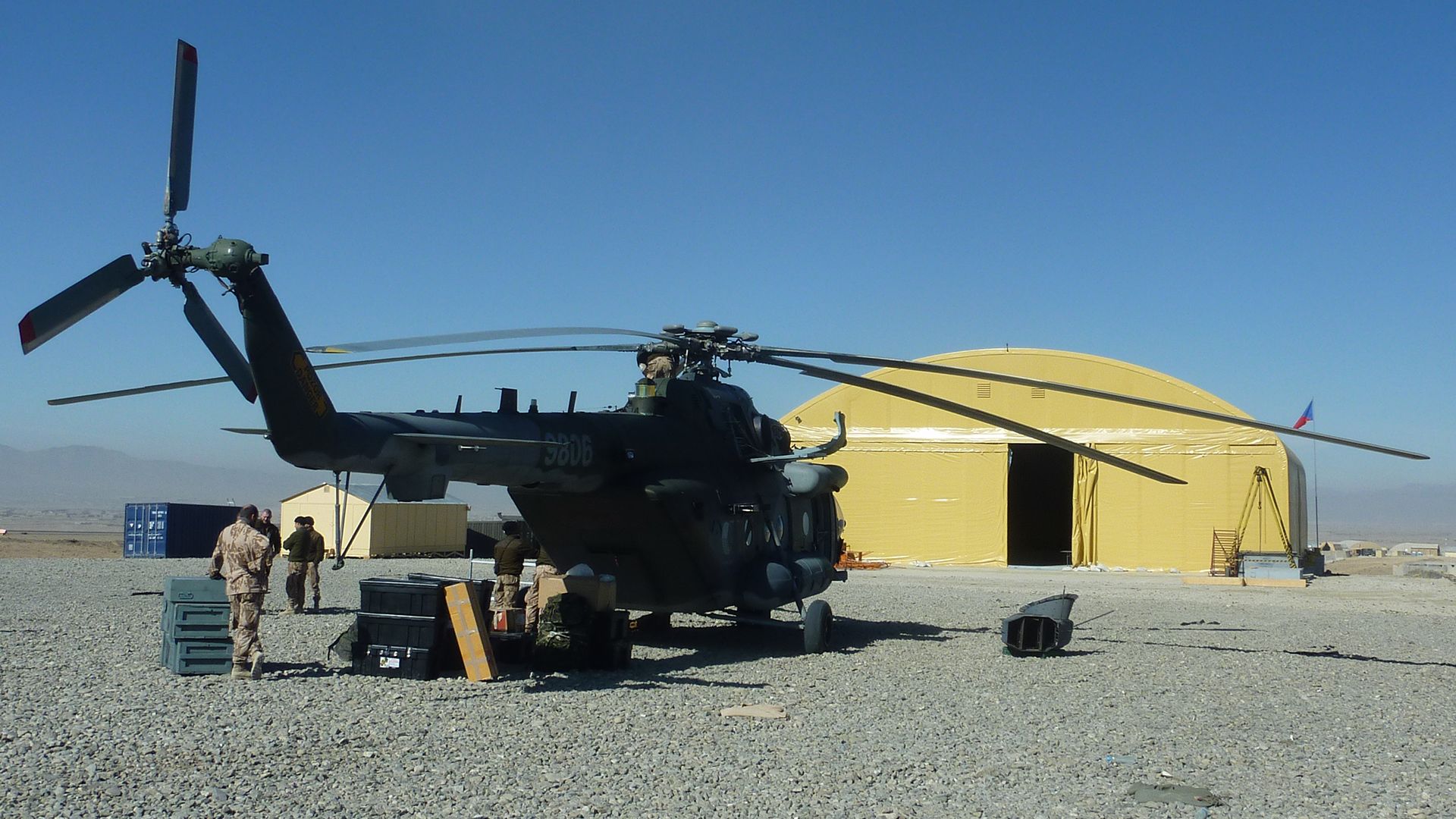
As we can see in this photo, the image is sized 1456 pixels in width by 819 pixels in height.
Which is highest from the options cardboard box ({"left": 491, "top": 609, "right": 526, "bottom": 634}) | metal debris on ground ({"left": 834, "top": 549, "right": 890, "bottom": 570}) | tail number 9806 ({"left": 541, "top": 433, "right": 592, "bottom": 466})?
tail number 9806 ({"left": 541, "top": 433, "right": 592, "bottom": 466})

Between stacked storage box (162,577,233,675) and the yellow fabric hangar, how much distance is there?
83.6 ft

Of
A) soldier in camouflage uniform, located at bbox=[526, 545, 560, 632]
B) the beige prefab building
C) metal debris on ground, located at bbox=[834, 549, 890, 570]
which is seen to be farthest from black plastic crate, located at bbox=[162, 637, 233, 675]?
the beige prefab building

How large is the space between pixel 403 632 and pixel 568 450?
2335mm

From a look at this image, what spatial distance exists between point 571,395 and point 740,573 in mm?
3201

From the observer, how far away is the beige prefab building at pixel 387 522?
3591 centimetres

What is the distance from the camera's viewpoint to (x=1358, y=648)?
14445mm

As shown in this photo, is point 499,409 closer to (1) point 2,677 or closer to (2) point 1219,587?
(1) point 2,677

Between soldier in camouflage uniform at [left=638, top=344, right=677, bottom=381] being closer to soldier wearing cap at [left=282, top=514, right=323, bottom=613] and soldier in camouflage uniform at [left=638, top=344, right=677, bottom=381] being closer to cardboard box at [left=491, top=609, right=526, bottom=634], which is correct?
cardboard box at [left=491, top=609, right=526, bottom=634]

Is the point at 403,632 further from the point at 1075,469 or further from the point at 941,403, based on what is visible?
the point at 1075,469

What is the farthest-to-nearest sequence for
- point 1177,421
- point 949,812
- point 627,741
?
1. point 1177,421
2. point 627,741
3. point 949,812

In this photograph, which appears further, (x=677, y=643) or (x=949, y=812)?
(x=677, y=643)

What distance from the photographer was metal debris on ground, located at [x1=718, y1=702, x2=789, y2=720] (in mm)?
9008

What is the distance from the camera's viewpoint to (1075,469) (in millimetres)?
33938

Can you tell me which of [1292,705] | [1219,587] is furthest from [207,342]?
[1219,587]
